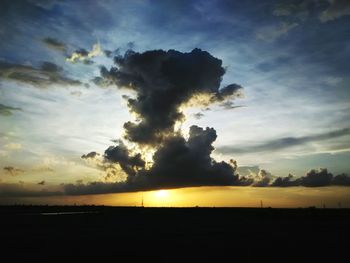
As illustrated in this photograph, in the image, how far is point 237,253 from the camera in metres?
41.0

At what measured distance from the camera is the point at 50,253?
40406 millimetres

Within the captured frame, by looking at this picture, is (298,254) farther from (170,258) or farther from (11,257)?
(11,257)

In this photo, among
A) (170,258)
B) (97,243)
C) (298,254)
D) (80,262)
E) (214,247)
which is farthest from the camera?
(97,243)

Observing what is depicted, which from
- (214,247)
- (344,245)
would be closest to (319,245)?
(344,245)

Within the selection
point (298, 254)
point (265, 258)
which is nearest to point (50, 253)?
point (265, 258)

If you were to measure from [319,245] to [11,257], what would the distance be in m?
35.2

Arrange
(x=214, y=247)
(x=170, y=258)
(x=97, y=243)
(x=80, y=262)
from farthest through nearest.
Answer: (x=97, y=243) → (x=214, y=247) → (x=170, y=258) → (x=80, y=262)

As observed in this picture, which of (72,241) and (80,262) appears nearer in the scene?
(80,262)

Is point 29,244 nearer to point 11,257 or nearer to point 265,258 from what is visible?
point 11,257

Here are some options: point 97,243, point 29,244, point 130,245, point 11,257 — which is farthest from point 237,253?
point 29,244

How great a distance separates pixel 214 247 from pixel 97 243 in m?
14.7

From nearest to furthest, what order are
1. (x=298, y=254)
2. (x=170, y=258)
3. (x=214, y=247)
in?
(x=170, y=258) < (x=298, y=254) < (x=214, y=247)

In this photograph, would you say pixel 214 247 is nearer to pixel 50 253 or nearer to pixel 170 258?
pixel 170 258

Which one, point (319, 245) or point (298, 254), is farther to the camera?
point (319, 245)
